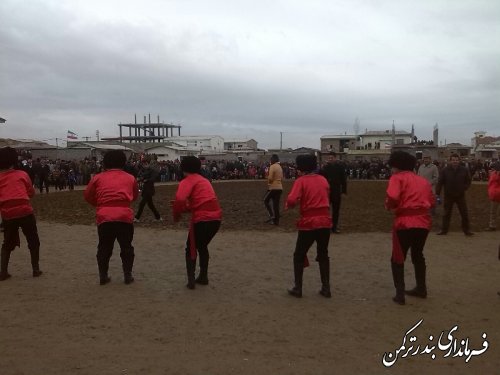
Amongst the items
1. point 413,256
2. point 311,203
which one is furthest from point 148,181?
point 413,256

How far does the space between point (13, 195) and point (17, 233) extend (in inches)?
21.4

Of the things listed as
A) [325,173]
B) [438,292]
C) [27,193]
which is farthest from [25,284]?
[325,173]

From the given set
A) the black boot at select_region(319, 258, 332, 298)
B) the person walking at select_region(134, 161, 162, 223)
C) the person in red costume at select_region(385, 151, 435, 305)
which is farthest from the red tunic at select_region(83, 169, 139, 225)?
the person walking at select_region(134, 161, 162, 223)

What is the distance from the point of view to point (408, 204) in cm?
543

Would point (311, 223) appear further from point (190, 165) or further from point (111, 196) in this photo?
point (111, 196)

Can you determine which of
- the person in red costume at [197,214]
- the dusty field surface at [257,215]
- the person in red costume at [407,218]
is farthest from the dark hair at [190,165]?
the dusty field surface at [257,215]

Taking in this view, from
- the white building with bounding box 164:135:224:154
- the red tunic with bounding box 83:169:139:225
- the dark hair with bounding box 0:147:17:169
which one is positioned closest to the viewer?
the red tunic with bounding box 83:169:139:225

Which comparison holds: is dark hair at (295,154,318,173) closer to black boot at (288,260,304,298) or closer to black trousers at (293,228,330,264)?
black trousers at (293,228,330,264)

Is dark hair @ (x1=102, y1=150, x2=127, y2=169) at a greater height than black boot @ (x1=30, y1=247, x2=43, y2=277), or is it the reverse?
dark hair @ (x1=102, y1=150, x2=127, y2=169)

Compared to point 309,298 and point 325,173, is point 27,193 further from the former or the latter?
point 325,173

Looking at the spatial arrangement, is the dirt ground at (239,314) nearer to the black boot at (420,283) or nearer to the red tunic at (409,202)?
the black boot at (420,283)

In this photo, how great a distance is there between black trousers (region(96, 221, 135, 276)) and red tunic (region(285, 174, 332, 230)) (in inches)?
84.1

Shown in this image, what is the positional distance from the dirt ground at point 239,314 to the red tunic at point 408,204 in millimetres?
876

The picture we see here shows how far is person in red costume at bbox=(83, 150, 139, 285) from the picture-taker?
5.96 m
